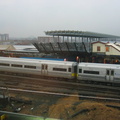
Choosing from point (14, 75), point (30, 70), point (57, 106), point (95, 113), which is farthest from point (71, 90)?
point (14, 75)

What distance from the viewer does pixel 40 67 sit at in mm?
11023

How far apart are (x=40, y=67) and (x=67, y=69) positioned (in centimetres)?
228

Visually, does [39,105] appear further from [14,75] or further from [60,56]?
[60,56]

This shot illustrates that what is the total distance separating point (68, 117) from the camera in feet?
16.4

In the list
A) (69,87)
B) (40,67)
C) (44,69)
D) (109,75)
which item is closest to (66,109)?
(69,87)

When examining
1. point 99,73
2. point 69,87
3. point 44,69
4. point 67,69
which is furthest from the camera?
point 44,69

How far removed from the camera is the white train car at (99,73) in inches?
366

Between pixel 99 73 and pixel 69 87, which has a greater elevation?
pixel 99 73

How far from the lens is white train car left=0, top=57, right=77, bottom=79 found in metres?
10.3

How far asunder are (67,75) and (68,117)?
540 centimetres

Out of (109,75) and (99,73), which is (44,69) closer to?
(99,73)

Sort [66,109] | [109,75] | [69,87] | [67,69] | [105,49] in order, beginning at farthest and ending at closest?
[105,49] → [67,69] → [109,75] → [69,87] → [66,109]

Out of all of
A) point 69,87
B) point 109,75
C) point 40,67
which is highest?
point 40,67

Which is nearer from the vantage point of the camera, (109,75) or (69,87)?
(69,87)
